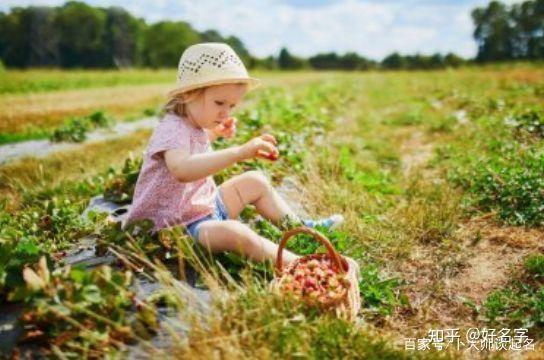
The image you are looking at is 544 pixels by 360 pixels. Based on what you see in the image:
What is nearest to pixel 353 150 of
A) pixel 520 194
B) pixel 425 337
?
pixel 520 194

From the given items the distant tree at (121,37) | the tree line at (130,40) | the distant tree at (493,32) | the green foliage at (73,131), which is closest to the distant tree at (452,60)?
the tree line at (130,40)

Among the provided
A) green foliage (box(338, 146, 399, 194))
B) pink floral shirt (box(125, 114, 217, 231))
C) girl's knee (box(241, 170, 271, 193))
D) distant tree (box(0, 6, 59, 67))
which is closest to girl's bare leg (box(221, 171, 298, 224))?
girl's knee (box(241, 170, 271, 193))

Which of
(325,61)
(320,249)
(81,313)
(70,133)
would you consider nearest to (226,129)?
(320,249)

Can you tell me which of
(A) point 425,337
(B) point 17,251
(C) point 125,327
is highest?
(B) point 17,251

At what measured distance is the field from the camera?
8.00 feet

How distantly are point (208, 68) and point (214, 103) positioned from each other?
0.24m

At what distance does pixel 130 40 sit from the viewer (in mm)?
90188

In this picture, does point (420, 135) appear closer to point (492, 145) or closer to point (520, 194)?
point (492, 145)

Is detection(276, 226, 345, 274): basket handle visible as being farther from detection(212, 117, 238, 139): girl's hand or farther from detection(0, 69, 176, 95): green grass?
detection(0, 69, 176, 95): green grass

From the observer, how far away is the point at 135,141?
30.6 feet

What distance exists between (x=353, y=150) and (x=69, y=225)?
4.43m

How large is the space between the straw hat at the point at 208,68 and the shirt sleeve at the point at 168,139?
25cm

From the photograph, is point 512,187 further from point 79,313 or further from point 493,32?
point 493,32

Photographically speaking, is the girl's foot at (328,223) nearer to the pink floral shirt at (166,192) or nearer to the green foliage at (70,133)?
the pink floral shirt at (166,192)
